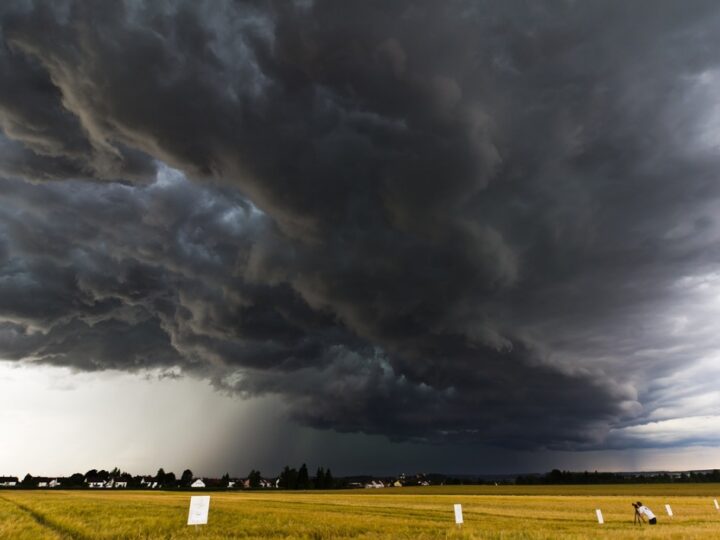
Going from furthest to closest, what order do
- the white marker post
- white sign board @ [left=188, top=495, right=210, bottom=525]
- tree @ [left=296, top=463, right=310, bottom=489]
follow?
tree @ [left=296, top=463, right=310, bottom=489] < the white marker post < white sign board @ [left=188, top=495, right=210, bottom=525]

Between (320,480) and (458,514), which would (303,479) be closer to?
(320,480)

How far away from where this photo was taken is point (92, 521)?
96.5ft

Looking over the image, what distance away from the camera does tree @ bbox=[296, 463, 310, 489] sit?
19225 cm

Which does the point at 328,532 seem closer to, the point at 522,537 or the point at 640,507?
the point at 522,537

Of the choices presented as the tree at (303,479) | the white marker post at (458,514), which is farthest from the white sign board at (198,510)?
the tree at (303,479)

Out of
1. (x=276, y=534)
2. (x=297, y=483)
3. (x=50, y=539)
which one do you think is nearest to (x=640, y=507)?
(x=276, y=534)

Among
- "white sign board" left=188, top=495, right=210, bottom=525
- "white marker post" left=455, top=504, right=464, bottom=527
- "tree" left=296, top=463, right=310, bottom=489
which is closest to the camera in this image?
"white sign board" left=188, top=495, right=210, bottom=525

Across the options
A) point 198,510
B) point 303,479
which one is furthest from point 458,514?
point 303,479

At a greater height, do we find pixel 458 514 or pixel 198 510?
pixel 198 510

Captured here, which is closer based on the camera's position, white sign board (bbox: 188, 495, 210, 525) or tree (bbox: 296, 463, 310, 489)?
white sign board (bbox: 188, 495, 210, 525)

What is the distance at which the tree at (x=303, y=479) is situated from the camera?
192m

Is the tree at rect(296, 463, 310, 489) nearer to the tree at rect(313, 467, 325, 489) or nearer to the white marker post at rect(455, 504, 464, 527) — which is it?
the tree at rect(313, 467, 325, 489)

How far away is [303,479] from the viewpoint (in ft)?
635

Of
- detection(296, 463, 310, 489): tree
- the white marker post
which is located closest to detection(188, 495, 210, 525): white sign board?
the white marker post
